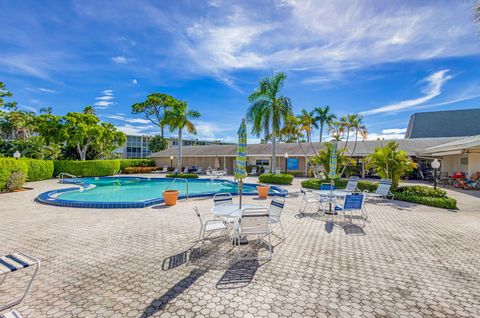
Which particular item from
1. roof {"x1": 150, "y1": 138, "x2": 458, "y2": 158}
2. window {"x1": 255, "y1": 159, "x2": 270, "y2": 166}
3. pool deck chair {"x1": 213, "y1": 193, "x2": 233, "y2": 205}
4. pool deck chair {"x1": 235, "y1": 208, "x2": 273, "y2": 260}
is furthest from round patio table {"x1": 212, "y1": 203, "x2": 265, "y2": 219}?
window {"x1": 255, "y1": 159, "x2": 270, "y2": 166}

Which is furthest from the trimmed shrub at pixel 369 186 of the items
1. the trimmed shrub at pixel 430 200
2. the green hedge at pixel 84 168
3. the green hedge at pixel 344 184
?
the green hedge at pixel 84 168

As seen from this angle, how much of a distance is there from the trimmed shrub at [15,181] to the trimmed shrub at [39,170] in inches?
249

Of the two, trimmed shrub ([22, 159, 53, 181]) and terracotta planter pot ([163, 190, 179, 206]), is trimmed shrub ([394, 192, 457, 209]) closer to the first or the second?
terracotta planter pot ([163, 190, 179, 206])

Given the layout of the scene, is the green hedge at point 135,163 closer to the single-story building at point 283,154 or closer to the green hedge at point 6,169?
the single-story building at point 283,154

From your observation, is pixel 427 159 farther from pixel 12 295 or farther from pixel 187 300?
pixel 12 295

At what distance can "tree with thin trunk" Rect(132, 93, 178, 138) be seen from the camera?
4400 cm

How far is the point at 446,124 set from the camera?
114 ft

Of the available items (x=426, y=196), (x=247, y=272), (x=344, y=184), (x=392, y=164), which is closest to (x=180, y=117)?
(x=344, y=184)

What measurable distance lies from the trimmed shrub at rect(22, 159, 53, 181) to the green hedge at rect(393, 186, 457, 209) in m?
27.8

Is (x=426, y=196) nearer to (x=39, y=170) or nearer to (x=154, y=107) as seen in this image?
(x=39, y=170)

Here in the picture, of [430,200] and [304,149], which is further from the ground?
[304,149]

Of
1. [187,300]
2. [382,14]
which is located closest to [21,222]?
[187,300]

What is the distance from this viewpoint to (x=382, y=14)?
31.6ft

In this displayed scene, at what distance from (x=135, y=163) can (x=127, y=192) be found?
17.4m
